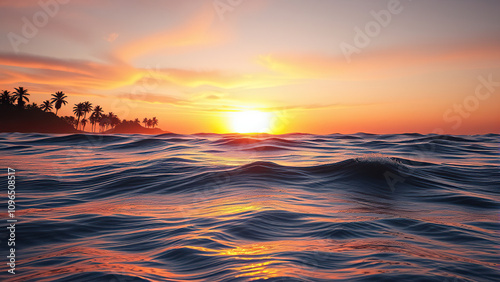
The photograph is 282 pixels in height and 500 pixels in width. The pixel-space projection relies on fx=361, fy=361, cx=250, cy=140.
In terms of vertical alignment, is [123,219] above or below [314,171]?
below

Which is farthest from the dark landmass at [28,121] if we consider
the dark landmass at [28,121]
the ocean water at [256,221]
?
the ocean water at [256,221]

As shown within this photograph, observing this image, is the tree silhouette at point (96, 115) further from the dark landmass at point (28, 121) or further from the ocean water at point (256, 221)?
the ocean water at point (256, 221)

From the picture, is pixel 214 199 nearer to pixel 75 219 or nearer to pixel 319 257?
pixel 75 219

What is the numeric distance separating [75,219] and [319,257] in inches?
201

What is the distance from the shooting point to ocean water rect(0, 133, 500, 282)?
4.63m

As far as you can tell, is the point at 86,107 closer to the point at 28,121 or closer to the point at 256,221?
the point at 28,121

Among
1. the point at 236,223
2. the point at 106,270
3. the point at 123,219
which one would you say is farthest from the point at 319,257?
the point at 123,219

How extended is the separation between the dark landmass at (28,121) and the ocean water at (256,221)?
100617 mm

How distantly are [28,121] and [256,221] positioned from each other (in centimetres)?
11527

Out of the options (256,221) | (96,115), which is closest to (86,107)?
(96,115)

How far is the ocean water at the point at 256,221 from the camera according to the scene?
4.63 meters

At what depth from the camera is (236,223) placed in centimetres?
673

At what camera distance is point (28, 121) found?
103 meters

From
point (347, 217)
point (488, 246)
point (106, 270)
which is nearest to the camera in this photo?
point (106, 270)
